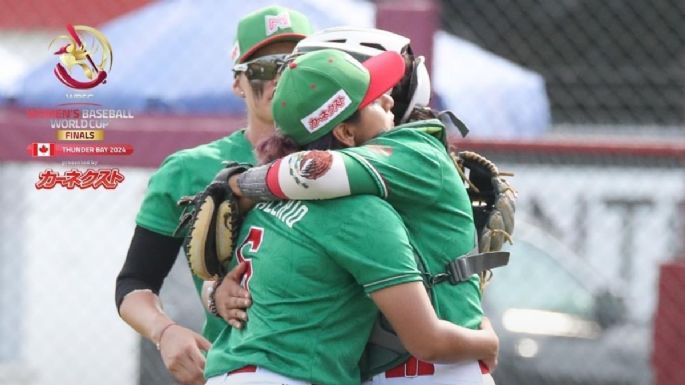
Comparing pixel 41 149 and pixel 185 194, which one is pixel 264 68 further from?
pixel 41 149

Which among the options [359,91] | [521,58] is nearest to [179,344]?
[359,91]

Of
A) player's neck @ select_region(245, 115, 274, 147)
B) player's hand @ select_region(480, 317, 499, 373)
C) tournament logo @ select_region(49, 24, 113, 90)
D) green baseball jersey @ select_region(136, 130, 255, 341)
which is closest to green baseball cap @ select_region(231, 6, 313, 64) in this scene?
player's neck @ select_region(245, 115, 274, 147)

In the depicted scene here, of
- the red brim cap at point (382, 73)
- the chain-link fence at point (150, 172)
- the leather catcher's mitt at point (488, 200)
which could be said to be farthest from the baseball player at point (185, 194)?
the chain-link fence at point (150, 172)

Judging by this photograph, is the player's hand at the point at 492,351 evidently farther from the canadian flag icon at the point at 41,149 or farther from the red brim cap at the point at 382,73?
the canadian flag icon at the point at 41,149

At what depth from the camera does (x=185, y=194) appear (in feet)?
11.0

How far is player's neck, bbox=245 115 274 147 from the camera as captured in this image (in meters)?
3.42

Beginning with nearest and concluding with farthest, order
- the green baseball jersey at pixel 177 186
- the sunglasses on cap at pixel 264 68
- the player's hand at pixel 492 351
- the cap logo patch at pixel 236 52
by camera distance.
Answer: the player's hand at pixel 492 351
the green baseball jersey at pixel 177 186
the sunglasses on cap at pixel 264 68
the cap logo patch at pixel 236 52

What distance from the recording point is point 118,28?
6887 mm

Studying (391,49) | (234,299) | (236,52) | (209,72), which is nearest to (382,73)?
(391,49)

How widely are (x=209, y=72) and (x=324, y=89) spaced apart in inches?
144

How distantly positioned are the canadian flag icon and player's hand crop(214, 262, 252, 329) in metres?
2.19

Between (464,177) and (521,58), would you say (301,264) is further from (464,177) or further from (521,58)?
(521,58)

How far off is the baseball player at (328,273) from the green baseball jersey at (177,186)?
1.97 ft

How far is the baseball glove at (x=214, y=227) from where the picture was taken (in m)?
2.80
